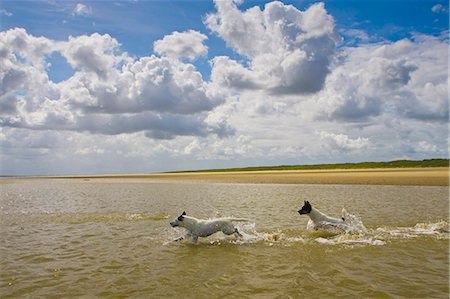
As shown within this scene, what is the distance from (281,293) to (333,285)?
149cm

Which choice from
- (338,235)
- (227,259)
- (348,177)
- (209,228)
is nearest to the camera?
(227,259)

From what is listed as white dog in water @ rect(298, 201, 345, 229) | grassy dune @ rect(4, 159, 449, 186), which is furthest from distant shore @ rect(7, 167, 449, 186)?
white dog in water @ rect(298, 201, 345, 229)

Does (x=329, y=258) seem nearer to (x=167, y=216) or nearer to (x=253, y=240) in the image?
(x=253, y=240)

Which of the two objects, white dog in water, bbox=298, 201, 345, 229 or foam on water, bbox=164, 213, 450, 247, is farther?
white dog in water, bbox=298, 201, 345, 229

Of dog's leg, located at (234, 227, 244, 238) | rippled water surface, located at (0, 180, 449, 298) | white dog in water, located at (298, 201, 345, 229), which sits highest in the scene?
white dog in water, located at (298, 201, 345, 229)

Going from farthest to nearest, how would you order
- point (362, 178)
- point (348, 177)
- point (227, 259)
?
point (348, 177), point (362, 178), point (227, 259)

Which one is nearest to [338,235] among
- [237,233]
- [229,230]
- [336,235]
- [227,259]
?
[336,235]

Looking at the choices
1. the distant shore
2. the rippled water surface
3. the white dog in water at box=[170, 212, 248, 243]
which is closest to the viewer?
the rippled water surface

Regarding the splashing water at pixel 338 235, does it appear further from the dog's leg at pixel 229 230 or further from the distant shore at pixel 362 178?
the distant shore at pixel 362 178

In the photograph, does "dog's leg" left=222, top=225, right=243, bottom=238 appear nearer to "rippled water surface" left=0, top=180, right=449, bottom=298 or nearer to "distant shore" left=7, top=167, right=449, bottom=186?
"rippled water surface" left=0, top=180, right=449, bottom=298

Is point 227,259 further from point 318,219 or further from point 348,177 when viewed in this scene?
point 348,177

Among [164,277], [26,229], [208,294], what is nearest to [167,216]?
[26,229]

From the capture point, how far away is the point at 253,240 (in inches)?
522

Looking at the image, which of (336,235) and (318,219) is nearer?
(336,235)
